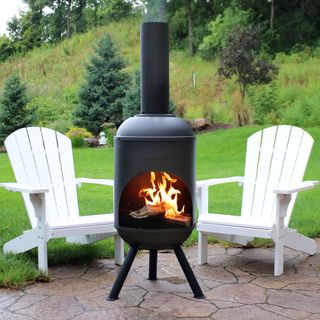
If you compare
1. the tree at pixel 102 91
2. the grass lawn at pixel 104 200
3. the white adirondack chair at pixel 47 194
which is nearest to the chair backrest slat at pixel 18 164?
the white adirondack chair at pixel 47 194

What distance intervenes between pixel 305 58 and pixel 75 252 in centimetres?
1551

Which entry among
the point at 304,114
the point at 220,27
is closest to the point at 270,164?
the point at 304,114

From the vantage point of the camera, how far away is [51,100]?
655 inches

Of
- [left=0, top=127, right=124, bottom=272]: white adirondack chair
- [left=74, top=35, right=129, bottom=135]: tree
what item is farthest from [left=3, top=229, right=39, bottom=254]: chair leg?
[left=74, top=35, right=129, bottom=135]: tree

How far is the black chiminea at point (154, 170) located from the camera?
9.48ft

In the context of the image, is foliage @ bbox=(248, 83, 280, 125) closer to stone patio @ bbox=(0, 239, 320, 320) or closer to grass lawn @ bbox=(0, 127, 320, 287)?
grass lawn @ bbox=(0, 127, 320, 287)

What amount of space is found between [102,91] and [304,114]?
5453 millimetres

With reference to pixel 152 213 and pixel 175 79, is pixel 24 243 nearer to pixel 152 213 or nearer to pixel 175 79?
pixel 152 213

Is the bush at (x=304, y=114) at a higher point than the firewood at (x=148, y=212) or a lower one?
lower

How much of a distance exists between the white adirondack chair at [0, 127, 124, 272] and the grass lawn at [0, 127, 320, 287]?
14cm

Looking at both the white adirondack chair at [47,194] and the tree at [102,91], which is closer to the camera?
the white adirondack chair at [47,194]

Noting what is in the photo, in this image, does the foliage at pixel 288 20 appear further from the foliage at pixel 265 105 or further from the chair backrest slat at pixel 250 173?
the chair backrest slat at pixel 250 173

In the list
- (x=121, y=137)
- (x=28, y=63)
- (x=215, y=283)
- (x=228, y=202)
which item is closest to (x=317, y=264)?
(x=215, y=283)

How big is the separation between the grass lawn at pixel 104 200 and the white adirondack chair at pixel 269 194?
1.95 feet
